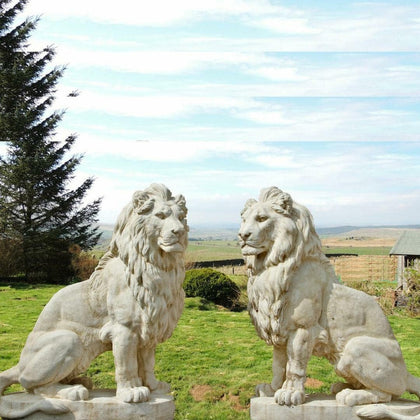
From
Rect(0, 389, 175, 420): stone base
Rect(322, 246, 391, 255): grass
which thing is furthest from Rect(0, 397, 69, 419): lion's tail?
Rect(322, 246, 391, 255): grass

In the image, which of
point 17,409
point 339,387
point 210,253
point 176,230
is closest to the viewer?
point 176,230

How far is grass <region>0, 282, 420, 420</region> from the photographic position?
6012 millimetres

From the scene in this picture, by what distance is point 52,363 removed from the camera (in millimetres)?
4031

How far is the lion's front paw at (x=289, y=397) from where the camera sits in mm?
3992

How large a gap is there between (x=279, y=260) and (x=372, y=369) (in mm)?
1117

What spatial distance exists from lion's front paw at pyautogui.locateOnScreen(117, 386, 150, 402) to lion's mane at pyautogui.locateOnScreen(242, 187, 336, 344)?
3.36ft

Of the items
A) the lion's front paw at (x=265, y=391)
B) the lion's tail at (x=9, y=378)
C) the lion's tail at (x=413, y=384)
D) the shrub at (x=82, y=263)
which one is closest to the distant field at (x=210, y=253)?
the lion's front paw at (x=265, y=391)

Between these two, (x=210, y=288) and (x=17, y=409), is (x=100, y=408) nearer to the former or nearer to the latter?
(x=17, y=409)

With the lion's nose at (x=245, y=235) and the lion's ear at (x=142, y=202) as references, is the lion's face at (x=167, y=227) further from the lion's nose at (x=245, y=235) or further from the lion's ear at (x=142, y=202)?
the lion's nose at (x=245, y=235)

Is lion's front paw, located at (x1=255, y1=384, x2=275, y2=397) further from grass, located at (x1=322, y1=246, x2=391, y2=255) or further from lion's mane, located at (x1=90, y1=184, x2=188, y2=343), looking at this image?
grass, located at (x1=322, y1=246, x2=391, y2=255)

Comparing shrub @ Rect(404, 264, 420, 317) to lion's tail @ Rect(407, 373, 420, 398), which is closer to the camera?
lion's tail @ Rect(407, 373, 420, 398)

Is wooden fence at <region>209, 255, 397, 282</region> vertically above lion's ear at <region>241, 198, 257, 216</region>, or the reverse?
lion's ear at <region>241, 198, 257, 216</region>

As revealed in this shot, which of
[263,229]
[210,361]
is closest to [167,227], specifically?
[263,229]

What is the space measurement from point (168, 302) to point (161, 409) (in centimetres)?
84
